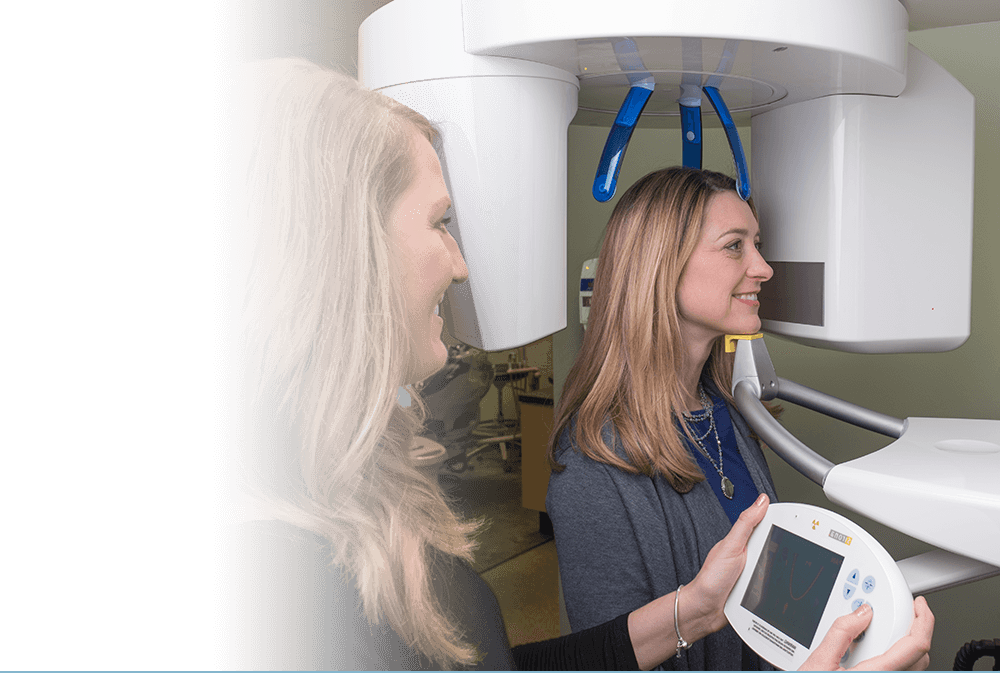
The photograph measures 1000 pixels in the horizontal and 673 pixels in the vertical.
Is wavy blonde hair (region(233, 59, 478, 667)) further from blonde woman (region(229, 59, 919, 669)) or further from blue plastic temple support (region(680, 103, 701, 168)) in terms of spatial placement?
blue plastic temple support (region(680, 103, 701, 168))

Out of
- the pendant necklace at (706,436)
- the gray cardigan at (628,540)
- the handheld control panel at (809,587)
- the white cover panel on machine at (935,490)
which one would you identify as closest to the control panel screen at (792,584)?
the handheld control panel at (809,587)

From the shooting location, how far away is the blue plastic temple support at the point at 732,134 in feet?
2.91

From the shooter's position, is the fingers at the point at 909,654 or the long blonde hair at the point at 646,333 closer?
the fingers at the point at 909,654

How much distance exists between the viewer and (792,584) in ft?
2.36

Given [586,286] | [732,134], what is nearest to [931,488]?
[732,134]

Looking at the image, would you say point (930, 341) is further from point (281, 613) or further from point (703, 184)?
point (281, 613)

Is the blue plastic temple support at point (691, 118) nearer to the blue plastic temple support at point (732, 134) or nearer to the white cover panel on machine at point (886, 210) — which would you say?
the blue plastic temple support at point (732, 134)

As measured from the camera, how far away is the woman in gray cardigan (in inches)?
39.6

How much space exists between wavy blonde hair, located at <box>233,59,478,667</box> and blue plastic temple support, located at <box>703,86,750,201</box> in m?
0.49

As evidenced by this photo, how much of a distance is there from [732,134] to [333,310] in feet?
2.12

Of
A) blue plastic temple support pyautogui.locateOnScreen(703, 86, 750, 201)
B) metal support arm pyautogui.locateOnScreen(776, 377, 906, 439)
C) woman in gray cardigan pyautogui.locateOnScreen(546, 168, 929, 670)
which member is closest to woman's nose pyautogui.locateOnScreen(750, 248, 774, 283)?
woman in gray cardigan pyautogui.locateOnScreen(546, 168, 929, 670)

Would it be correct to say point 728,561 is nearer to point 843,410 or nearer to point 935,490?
point 935,490

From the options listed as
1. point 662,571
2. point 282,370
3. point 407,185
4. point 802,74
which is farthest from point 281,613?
point 802,74

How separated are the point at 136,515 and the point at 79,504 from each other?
3 cm
